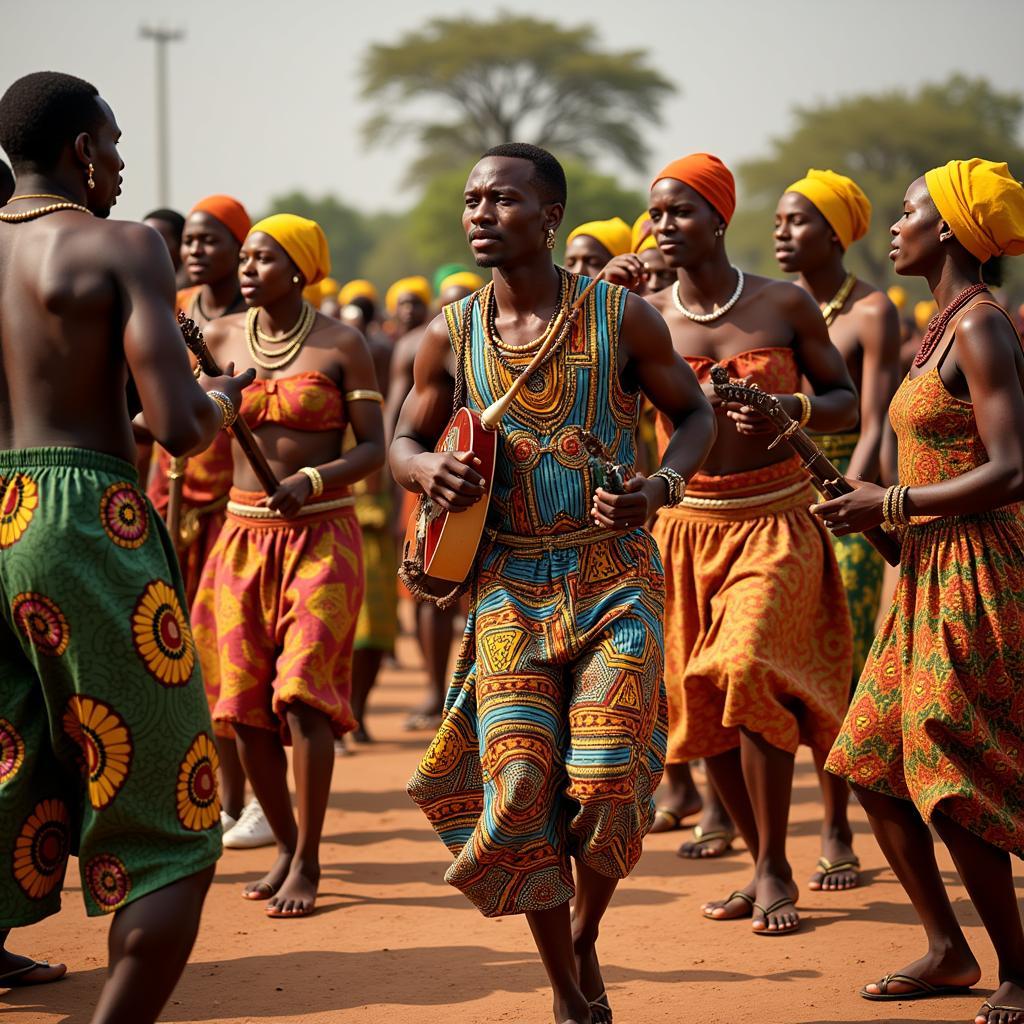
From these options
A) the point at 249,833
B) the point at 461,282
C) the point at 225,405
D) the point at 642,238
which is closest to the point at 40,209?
the point at 225,405

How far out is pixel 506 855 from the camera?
173 inches

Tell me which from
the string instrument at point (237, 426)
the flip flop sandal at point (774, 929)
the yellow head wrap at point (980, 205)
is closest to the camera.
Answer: the yellow head wrap at point (980, 205)

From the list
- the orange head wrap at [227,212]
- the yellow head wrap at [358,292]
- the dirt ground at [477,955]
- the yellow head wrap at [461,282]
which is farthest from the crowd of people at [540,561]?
the yellow head wrap at [358,292]

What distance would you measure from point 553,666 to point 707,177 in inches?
99.4

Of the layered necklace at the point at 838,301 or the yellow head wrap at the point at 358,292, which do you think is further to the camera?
the yellow head wrap at the point at 358,292

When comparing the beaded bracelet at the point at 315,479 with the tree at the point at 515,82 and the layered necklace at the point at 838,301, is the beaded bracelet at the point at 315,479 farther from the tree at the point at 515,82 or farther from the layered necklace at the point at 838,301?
the tree at the point at 515,82

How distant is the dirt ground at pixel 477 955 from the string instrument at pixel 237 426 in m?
1.72

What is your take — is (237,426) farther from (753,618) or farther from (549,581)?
(753,618)

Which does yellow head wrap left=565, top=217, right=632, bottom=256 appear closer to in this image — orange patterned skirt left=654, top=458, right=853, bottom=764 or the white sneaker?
orange patterned skirt left=654, top=458, right=853, bottom=764

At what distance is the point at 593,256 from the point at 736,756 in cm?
325

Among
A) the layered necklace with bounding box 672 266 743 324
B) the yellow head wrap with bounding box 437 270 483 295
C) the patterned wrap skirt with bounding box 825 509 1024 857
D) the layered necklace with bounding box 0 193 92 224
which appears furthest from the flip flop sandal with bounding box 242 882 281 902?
the yellow head wrap with bounding box 437 270 483 295

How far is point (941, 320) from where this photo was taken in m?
4.86

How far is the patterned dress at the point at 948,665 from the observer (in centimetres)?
461

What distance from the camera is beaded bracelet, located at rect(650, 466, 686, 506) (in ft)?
15.2
